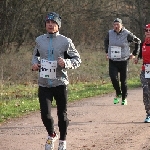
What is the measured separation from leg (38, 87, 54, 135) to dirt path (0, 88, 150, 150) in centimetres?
45

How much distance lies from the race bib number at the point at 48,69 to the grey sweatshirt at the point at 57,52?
43 mm

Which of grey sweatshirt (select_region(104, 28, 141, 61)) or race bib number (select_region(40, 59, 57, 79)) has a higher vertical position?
grey sweatshirt (select_region(104, 28, 141, 61))

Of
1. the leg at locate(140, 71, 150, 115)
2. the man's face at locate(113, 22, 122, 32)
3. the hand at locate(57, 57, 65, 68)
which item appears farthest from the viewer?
the man's face at locate(113, 22, 122, 32)

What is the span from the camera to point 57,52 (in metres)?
5.89

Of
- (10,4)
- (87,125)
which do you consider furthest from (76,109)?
(10,4)

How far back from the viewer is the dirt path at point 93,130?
252 inches

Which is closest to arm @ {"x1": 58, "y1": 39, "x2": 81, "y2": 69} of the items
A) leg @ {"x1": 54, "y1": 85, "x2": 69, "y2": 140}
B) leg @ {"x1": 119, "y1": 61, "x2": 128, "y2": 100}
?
Result: leg @ {"x1": 54, "y1": 85, "x2": 69, "y2": 140}

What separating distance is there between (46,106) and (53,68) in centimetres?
51

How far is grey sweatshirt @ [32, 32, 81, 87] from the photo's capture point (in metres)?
5.88

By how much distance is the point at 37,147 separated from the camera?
20.5 ft

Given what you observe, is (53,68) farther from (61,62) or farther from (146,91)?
(146,91)

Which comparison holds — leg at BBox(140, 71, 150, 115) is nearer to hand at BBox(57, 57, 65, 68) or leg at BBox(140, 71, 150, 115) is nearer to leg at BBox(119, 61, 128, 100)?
leg at BBox(119, 61, 128, 100)

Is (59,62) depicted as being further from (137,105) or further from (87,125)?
(137,105)

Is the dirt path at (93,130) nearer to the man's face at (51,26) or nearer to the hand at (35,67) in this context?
the hand at (35,67)
